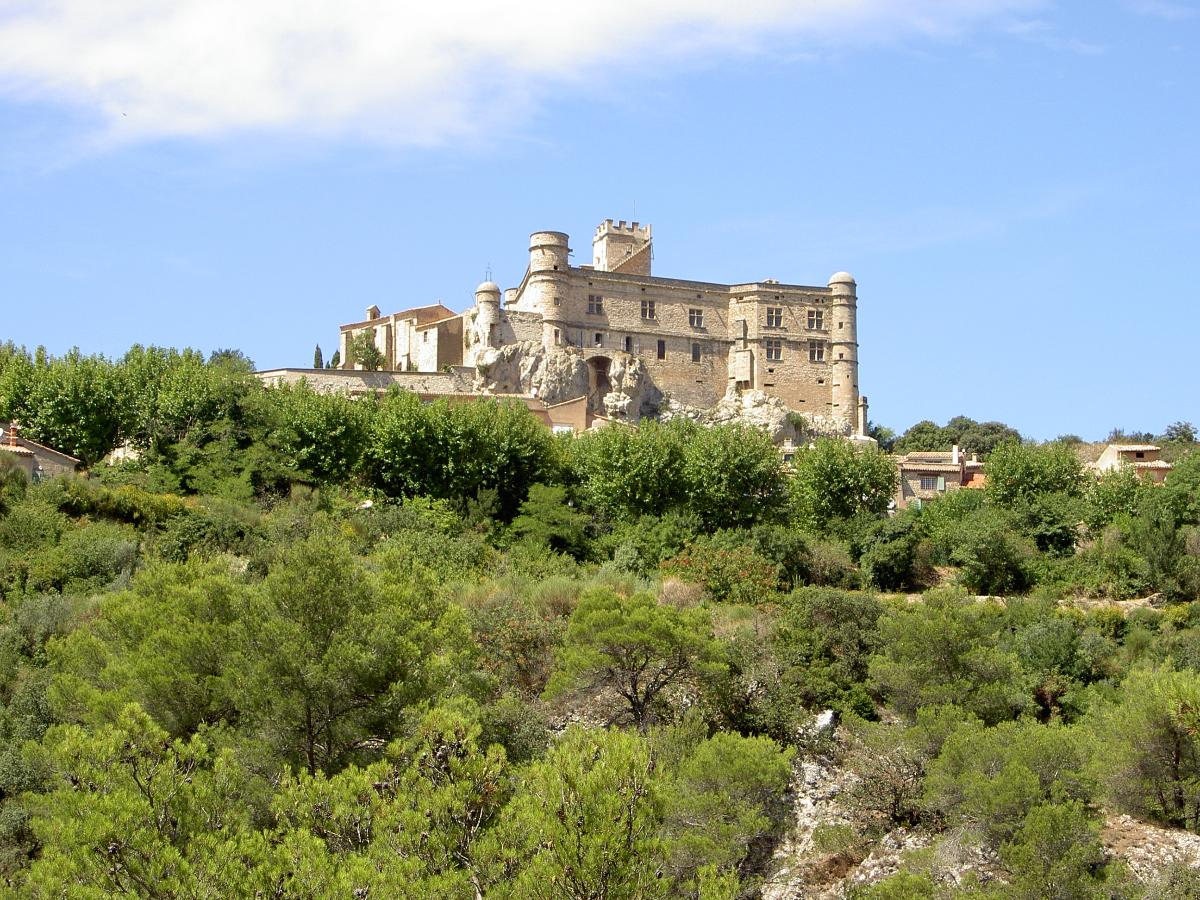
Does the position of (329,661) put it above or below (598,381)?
below

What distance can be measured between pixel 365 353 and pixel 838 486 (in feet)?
87.9

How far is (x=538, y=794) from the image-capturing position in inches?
703

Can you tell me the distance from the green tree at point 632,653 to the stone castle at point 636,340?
35.2 metres

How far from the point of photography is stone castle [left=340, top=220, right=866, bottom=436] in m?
63.2

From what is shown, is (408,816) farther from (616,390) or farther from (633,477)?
(616,390)

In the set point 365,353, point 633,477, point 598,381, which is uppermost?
point 365,353

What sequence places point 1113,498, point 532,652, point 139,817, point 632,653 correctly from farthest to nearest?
1. point 1113,498
2. point 532,652
3. point 632,653
4. point 139,817

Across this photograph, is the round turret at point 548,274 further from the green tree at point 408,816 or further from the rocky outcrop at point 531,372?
Result: the green tree at point 408,816

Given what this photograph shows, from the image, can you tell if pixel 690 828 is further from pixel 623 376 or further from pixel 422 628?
pixel 623 376

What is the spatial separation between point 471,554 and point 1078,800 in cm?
1517

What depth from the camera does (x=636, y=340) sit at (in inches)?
2665

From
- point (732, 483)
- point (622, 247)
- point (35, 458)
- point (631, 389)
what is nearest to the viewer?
point (35, 458)

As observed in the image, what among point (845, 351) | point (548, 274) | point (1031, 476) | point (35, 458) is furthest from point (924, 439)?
point (35, 458)

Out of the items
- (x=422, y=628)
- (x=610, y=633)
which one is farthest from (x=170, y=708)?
(x=610, y=633)
